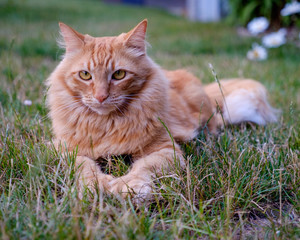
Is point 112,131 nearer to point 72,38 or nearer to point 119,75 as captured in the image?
point 119,75

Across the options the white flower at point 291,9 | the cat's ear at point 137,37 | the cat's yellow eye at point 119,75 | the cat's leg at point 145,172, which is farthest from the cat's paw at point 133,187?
the white flower at point 291,9

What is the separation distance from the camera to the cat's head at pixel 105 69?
1.82 meters

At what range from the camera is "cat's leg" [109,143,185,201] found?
1560 mm

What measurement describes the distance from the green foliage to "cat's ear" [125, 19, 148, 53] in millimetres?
5121

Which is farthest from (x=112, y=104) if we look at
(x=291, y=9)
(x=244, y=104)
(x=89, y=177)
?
(x=291, y=9)

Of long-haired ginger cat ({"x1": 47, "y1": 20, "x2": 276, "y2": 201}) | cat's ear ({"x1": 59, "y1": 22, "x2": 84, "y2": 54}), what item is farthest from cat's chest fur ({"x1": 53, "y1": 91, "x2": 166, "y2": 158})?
cat's ear ({"x1": 59, "y1": 22, "x2": 84, "y2": 54})

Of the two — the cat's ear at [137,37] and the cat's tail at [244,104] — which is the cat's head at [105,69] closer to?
the cat's ear at [137,37]

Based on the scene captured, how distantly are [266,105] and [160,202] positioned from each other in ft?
5.59

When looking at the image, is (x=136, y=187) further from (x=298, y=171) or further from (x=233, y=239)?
(x=298, y=171)

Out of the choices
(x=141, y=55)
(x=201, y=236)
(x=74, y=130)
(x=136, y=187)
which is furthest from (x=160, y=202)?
(x=141, y=55)

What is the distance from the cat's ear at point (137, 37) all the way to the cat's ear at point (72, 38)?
0.96 feet

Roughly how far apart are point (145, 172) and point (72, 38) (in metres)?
0.96

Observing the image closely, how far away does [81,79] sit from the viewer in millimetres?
1887

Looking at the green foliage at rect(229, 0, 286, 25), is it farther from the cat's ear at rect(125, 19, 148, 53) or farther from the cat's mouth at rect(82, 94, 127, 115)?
the cat's mouth at rect(82, 94, 127, 115)
